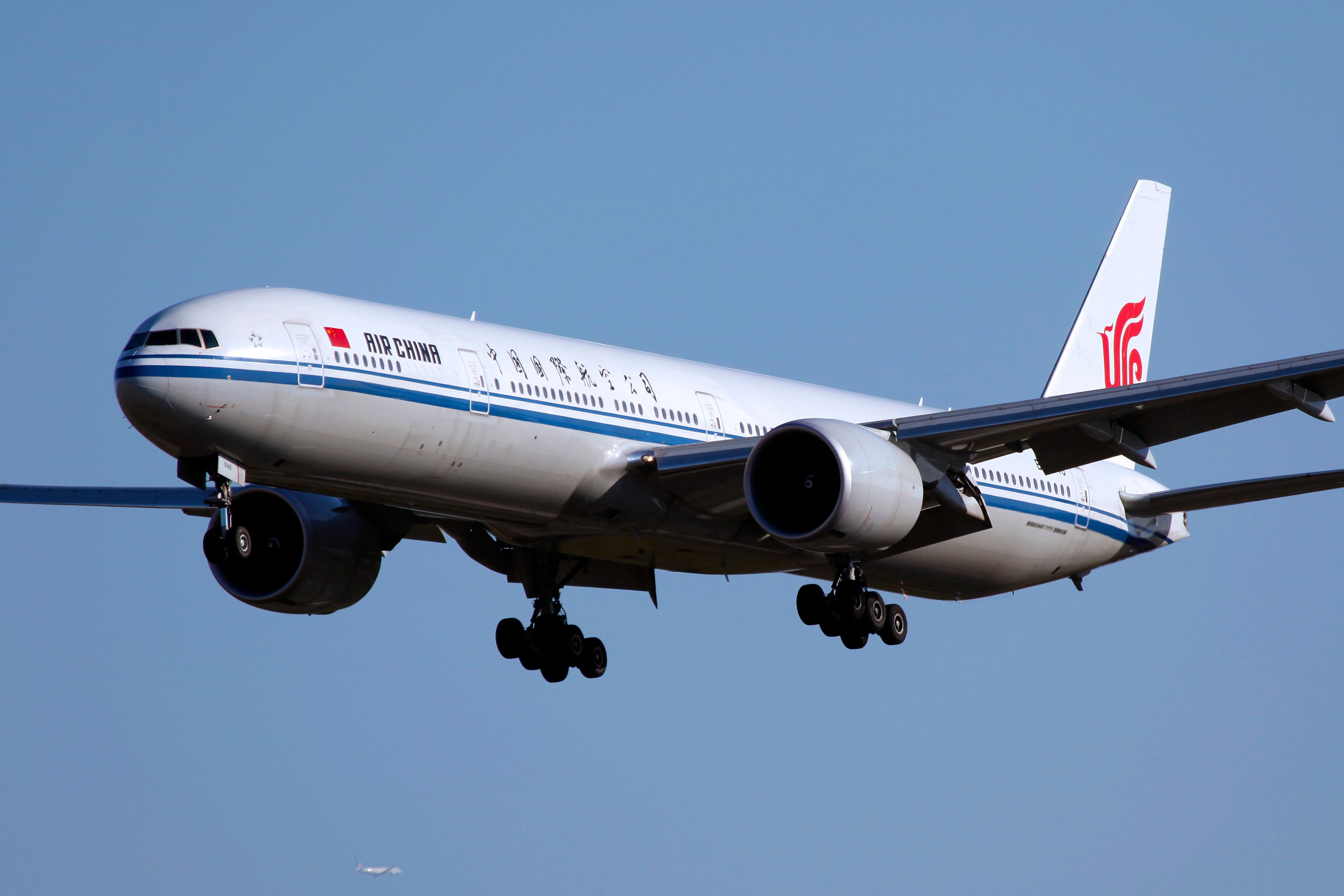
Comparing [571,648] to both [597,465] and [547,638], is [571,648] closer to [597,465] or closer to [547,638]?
[547,638]

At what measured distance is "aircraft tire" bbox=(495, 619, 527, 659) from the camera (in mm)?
34406

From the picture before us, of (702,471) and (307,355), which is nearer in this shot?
(307,355)

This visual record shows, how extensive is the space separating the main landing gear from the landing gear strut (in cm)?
449

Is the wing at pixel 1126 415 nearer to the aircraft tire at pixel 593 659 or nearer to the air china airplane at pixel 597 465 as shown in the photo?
the air china airplane at pixel 597 465

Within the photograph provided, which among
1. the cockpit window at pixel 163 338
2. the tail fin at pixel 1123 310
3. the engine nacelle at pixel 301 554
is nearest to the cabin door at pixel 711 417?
the engine nacelle at pixel 301 554

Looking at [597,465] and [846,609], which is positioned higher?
[597,465]

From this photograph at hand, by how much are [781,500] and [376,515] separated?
8470 millimetres

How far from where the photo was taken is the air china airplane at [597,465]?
25.3m

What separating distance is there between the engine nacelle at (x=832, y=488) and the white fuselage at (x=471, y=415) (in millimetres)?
2009

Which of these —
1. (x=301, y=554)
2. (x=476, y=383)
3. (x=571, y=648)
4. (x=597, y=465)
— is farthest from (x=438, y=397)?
(x=571, y=648)

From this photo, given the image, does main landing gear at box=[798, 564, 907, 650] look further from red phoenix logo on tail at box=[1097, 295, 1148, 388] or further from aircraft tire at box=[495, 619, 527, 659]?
red phoenix logo on tail at box=[1097, 295, 1148, 388]

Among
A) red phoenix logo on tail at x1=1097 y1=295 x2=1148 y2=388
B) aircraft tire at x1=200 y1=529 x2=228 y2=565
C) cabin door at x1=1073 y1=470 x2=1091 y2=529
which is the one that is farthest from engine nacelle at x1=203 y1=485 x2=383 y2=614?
red phoenix logo on tail at x1=1097 y1=295 x2=1148 y2=388

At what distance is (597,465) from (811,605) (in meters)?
5.78

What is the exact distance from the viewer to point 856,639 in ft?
105
